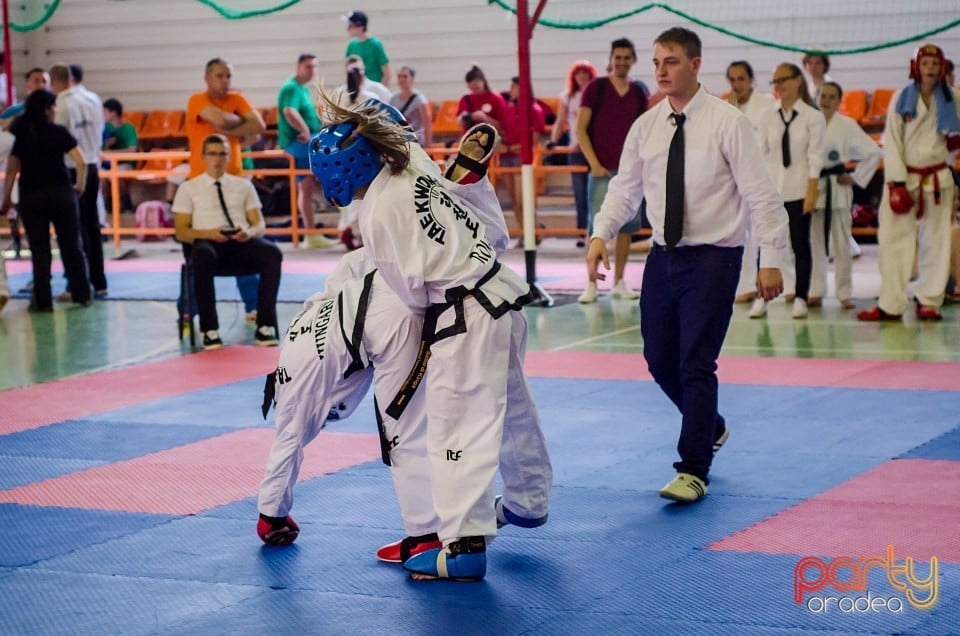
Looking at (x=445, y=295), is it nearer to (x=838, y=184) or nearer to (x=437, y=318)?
(x=437, y=318)

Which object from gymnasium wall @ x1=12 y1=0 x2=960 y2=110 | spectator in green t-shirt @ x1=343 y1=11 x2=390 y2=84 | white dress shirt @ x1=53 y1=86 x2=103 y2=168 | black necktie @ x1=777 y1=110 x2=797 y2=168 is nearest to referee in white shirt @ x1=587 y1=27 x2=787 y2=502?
black necktie @ x1=777 y1=110 x2=797 y2=168

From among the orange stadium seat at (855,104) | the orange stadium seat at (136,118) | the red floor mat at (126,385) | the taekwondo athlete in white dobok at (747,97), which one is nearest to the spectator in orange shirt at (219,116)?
the red floor mat at (126,385)

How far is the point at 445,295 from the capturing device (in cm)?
455

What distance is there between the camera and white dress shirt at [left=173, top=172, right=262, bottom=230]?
10.1 meters

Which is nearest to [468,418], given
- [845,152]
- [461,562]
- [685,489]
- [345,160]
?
[461,562]

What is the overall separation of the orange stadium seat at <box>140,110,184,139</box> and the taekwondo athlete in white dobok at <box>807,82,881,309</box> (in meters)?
11.7

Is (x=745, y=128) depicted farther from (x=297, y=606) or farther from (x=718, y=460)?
(x=297, y=606)

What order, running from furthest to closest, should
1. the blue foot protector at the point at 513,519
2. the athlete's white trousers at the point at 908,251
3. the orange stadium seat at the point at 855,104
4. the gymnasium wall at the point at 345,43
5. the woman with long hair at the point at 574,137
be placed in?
the gymnasium wall at the point at 345,43
the orange stadium seat at the point at 855,104
the woman with long hair at the point at 574,137
the athlete's white trousers at the point at 908,251
the blue foot protector at the point at 513,519

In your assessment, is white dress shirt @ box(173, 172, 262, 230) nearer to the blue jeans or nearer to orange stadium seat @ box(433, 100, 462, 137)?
the blue jeans

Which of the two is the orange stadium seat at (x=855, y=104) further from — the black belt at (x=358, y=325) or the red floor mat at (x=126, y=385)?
the black belt at (x=358, y=325)

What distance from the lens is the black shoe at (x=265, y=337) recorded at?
10031mm

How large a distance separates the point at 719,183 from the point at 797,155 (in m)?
5.41

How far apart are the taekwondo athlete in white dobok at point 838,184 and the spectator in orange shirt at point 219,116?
15.4 ft

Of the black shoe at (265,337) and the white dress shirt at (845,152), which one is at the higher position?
the white dress shirt at (845,152)
